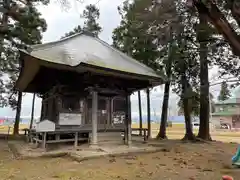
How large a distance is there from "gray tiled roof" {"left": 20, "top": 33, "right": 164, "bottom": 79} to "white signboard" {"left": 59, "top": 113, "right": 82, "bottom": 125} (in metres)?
2.47

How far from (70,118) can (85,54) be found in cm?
279

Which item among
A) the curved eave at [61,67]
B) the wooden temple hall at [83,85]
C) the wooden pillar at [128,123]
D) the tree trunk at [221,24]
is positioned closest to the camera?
the tree trunk at [221,24]

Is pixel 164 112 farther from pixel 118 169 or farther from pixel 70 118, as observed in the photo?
pixel 118 169

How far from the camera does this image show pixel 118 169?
253 inches

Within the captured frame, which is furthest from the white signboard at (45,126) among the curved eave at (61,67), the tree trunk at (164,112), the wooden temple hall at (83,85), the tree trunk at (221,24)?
the tree trunk at (164,112)

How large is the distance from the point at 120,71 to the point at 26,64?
3907 mm

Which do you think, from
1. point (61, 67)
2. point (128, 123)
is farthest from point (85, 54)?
point (128, 123)

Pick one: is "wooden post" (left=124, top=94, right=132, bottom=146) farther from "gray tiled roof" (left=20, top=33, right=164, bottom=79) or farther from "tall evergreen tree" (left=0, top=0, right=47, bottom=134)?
"tall evergreen tree" (left=0, top=0, right=47, bottom=134)

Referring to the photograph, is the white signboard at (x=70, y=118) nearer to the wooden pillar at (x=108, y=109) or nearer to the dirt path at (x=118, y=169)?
the wooden pillar at (x=108, y=109)

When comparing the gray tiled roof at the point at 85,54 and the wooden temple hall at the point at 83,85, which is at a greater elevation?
the gray tiled roof at the point at 85,54

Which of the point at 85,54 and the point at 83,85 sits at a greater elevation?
the point at 85,54

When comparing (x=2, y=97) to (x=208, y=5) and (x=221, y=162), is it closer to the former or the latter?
(x=221, y=162)

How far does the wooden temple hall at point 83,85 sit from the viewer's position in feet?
28.3

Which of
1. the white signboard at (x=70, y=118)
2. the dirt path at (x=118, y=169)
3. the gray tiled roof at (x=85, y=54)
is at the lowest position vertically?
the dirt path at (x=118, y=169)
